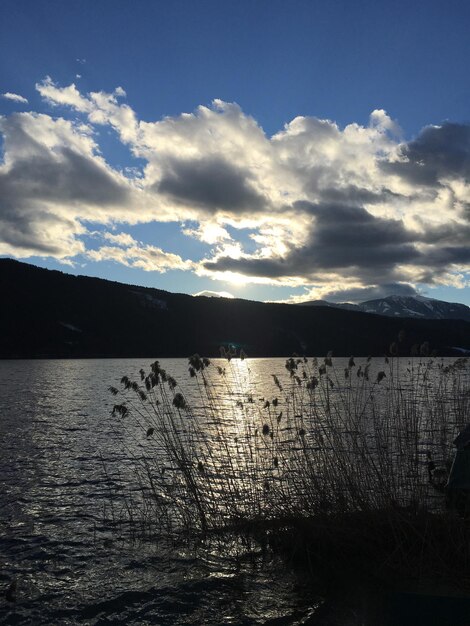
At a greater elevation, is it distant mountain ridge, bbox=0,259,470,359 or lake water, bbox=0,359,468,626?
distant mountain ridge, bbox=0,259,470,359

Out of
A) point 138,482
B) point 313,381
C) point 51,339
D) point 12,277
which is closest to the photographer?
point 313,381

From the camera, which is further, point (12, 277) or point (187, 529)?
point (12, 277)

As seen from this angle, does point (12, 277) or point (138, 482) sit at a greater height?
point (12, 277)

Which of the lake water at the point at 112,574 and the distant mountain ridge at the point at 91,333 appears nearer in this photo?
the lake water at the point at 112,574

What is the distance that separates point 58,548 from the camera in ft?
33.7

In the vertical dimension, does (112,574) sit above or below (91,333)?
below

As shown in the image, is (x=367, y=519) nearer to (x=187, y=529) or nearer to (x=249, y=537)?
(x=249, y=537)

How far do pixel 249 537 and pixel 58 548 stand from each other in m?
4.23

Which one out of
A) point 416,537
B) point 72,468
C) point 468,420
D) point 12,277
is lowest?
point 72,468

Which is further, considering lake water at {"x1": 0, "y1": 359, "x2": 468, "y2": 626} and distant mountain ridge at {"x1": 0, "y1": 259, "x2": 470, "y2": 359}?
distant mountain ridge at {"x1": 0, "y1": 259, "x2": 470, "y2": 359}

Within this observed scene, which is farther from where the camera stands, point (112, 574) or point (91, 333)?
point (91, 333)

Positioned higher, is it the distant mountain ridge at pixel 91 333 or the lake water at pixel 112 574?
the distant mountain ridge at pixel 91 333

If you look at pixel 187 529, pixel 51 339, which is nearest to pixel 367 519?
pixel 187 529

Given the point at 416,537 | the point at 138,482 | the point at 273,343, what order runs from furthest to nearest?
the point at 273,343 < the point at 138,482 < the point at 416,537
